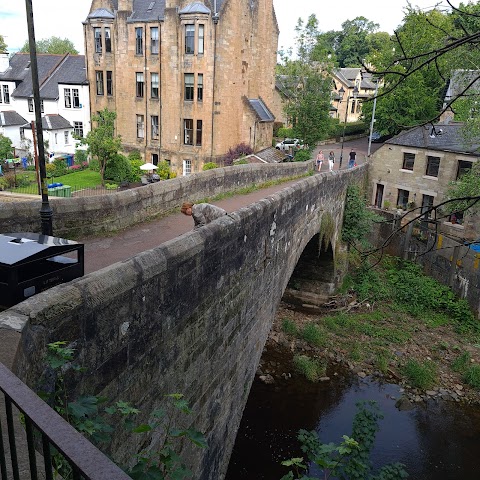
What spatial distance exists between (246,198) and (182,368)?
31.6 ft

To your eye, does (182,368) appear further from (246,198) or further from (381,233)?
(381,233)

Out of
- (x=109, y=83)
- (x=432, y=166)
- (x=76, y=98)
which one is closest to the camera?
(x=432, y=166)

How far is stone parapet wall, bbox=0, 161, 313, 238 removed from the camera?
7.75 m

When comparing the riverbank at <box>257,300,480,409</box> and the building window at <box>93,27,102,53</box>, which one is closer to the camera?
the riverbank at <box>257,300,480,409</box>

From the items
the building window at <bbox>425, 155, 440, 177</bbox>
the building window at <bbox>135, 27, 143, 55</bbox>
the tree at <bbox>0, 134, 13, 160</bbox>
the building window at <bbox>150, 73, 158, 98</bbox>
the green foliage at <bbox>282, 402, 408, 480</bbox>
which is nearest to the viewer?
the green foliage at <bbox>282, 402, 408, 480</bbox>

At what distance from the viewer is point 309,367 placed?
16.7 metres

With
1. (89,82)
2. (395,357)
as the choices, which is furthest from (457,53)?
(89,82)

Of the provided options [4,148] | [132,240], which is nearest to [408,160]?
[132,240]

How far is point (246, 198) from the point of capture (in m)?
14.9

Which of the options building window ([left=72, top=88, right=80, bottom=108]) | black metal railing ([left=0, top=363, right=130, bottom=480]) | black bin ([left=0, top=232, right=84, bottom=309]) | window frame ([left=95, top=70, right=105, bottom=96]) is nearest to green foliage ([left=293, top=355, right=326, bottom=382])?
black bin ([left=0, top=232, right=84, bottom=309])

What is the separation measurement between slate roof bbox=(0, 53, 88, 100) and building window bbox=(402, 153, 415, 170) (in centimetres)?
2517

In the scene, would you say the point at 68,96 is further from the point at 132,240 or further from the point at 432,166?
the point at 132,240

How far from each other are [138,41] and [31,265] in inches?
1264

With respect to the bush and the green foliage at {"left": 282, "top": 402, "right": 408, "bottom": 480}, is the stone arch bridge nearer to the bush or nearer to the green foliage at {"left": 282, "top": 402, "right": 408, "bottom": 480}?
the green foliage at {"left": 282, "top": 402, "right": 408, "bottom": 480}
